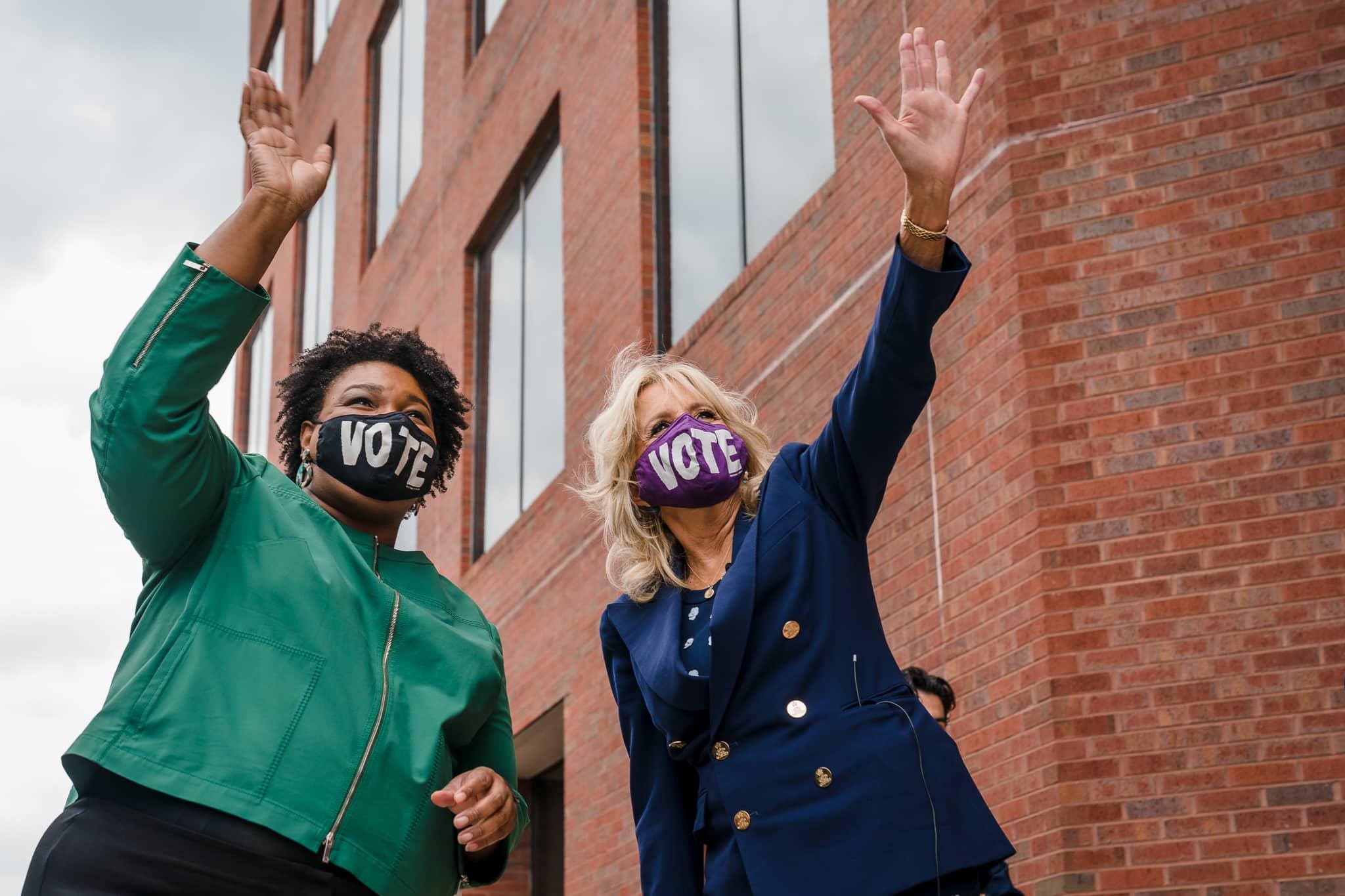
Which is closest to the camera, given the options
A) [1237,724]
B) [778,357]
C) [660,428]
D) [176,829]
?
[176,829]

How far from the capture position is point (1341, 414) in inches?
234

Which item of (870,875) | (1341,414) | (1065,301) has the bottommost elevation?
(870,875)

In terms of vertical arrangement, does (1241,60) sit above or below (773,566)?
above

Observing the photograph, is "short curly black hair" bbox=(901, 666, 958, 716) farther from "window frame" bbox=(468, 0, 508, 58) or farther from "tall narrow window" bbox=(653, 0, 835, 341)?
"window frame" bbox=(468, 0, 508, 58)

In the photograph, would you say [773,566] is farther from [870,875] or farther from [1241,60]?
[1241,60]

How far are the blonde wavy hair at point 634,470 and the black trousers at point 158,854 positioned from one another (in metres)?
1.10

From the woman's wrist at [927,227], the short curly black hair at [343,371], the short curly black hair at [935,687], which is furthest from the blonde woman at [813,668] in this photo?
the short curly black hair at [935,687]

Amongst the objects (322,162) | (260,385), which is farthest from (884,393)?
(260,385)

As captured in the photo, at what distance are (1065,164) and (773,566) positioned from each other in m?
3.91

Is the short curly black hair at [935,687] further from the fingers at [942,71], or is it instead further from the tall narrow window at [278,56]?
the tall narrow window at [278,56]

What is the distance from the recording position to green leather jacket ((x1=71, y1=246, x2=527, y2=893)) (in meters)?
2.80

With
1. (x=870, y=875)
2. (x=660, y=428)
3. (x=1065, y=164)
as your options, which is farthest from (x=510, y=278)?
(x=870, y=875)

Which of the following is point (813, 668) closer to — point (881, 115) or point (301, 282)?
point (881, 115)

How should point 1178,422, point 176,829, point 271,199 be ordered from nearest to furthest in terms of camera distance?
point 176,829
point 271,199
point 1178,422
